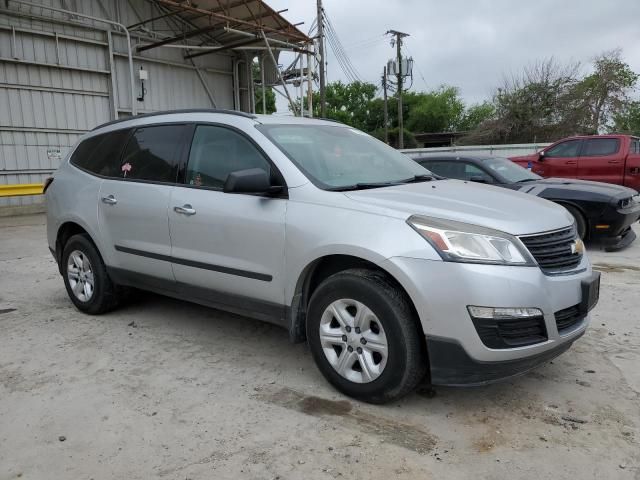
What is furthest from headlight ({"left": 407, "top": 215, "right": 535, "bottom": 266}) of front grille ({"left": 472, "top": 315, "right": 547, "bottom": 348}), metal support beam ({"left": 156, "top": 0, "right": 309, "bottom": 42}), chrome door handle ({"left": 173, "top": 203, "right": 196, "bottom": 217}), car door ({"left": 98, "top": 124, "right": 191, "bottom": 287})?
metal support beam ({"left": 156, "top": 0, "right": 309, "bottom": 42})

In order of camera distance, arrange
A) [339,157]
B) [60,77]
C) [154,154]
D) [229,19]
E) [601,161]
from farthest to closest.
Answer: [60,77]
[229,19]
[601,161]
[154,154]
[339,157]

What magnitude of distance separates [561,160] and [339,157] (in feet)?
28.6

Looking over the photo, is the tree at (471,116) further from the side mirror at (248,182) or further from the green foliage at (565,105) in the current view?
the side mirror at (248,182)

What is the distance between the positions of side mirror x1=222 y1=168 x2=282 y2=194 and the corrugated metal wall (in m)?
12.4

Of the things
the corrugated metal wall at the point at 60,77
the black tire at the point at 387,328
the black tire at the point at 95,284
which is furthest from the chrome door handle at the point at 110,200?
the corrugated metal wall at the point at 60,77

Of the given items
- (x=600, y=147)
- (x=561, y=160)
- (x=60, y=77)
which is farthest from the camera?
(x=60, y=77)

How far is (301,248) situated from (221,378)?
108 cm

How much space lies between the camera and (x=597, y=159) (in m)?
10.8

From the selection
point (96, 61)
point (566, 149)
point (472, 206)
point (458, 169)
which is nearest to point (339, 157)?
point (472, 206)

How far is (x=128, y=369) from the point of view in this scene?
3807 millimetres

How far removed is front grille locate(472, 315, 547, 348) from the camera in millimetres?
2799

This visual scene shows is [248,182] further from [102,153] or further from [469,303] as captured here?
[102,153]

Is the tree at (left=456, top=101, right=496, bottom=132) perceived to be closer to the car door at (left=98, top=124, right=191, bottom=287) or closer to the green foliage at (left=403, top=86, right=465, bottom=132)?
the green foliage at (left=403, top=86, right=465, bottom=132)

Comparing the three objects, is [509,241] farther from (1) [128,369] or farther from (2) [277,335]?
(1) [128,369]
